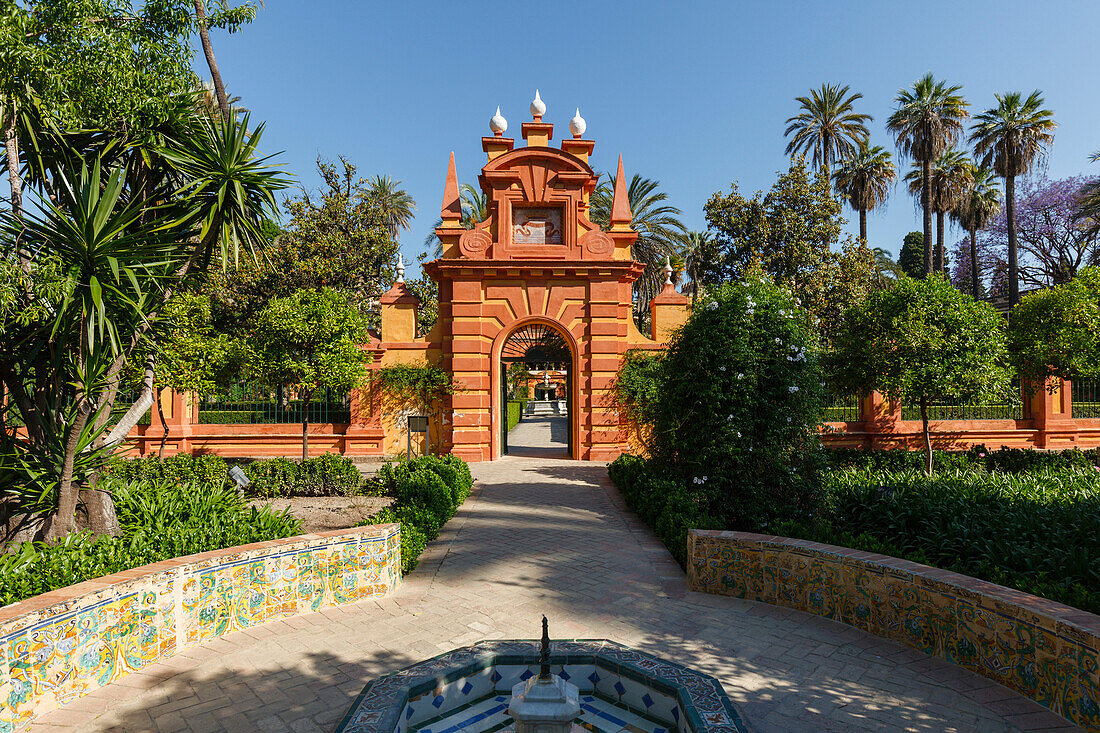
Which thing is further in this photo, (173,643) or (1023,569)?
(1023,569)

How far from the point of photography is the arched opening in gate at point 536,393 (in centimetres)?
1770

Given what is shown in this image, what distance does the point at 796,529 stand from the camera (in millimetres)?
6133

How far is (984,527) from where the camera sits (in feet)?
19.4

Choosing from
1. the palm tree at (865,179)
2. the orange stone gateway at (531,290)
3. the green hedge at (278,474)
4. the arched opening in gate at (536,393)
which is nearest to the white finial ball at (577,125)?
the orange stone gateway at (531,290)

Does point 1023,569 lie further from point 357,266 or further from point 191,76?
point 357,266

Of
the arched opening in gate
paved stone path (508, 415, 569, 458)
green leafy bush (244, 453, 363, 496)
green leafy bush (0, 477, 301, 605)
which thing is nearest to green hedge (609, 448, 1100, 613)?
green leafy bush (0, 477, 301, 605)

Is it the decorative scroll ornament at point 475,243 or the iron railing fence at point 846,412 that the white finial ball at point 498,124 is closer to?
the decorative scroll ornament at point 475,243

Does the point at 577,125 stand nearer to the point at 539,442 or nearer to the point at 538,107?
the point at 538,107

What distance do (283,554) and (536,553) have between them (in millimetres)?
3187

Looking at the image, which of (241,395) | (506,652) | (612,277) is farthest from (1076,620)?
(241,395)

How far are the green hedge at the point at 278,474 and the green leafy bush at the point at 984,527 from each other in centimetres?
858

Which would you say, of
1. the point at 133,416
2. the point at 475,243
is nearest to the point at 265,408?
the point at 475,243

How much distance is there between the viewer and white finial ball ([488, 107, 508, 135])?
16.7 metres

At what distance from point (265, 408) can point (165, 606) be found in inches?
532
